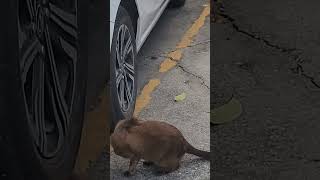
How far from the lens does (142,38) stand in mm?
5355

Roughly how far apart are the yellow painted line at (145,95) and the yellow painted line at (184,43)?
280mm

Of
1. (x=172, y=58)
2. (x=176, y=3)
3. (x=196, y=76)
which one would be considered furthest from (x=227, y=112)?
(x=176, y=3)

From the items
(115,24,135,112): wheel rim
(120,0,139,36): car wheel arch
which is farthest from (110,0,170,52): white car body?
(115,24,135,112): wheel rim

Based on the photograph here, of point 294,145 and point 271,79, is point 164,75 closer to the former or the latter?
point 271,79

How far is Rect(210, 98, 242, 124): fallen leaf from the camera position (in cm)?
495

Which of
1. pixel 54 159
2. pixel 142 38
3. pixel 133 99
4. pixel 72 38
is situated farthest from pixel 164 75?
pixel 54 159

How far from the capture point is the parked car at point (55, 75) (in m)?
3.19

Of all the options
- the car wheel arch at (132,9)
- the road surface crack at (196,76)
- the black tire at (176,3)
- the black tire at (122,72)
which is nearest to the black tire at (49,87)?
the black tire at (122,72)

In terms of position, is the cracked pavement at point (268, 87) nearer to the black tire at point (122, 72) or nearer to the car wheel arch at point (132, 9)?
the black tire at point (122, 72)

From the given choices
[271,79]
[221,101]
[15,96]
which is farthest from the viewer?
[271,79]

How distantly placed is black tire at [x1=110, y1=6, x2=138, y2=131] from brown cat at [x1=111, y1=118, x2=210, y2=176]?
329 millimetres

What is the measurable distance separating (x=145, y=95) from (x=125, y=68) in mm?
709

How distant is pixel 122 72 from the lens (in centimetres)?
468

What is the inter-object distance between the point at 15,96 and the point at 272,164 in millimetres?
1861
